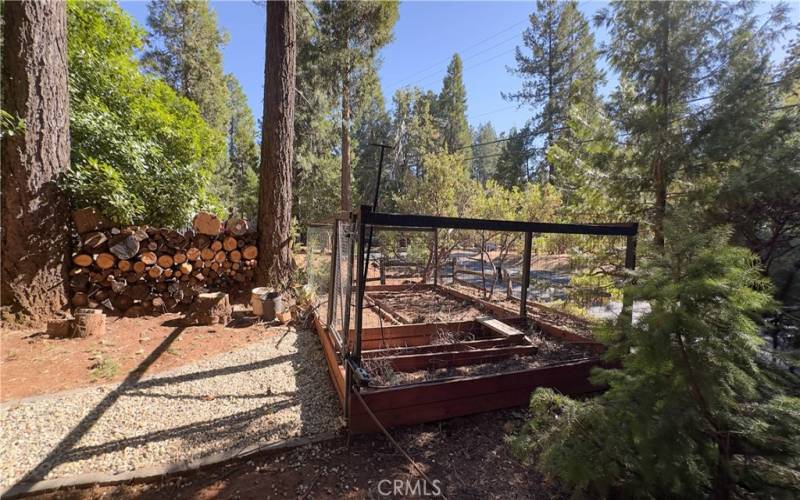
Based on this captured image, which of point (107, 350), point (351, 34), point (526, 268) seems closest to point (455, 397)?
point (526, 268)

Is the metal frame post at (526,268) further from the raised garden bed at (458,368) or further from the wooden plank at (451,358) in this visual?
the wooden plank at (451,358)

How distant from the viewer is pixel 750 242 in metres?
3.44

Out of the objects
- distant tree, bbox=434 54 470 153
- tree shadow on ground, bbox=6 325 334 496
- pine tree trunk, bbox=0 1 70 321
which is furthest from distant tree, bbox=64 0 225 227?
distant tree, bbox=434 54 470 153

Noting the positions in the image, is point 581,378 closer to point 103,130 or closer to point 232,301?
point 232,301

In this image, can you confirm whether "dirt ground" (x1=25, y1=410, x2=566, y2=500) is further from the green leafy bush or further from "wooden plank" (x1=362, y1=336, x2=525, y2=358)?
the green leafy bush

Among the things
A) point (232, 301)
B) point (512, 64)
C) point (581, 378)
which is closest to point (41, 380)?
point (232, 301)

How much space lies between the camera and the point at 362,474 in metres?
1.93

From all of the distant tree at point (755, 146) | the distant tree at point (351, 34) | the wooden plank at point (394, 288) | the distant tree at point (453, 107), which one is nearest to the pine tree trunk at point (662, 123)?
the distant tree at point (755, 146)

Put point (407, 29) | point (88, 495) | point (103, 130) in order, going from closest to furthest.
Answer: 1. point (88, 495)
2. point (103, 130)
3. point (407, 29)

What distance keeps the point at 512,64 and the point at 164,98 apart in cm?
1781

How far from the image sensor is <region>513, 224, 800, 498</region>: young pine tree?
126 cm

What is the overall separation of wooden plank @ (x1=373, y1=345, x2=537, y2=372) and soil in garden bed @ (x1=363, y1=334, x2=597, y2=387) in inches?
1.4

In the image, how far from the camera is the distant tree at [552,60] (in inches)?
637

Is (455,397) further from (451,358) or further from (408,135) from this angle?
(408,135)
